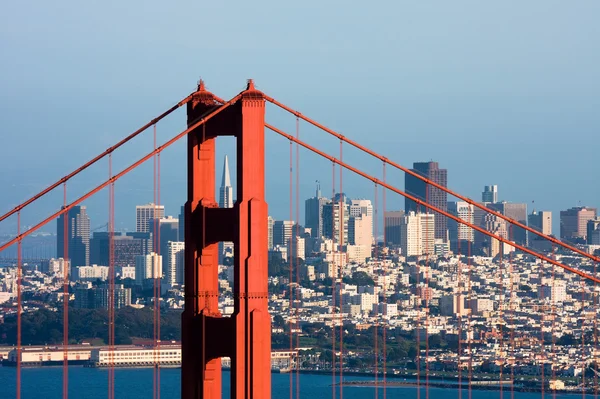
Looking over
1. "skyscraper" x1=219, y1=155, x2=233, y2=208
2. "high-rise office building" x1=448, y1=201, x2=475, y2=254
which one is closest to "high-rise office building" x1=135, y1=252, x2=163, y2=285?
"high-rise office building" x1=448, y1=201, x2=475, y2=254

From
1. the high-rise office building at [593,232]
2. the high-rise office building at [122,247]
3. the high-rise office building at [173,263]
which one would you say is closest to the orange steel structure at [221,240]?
the high-rise office building at [173,263]

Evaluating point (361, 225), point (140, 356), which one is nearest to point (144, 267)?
point (361, 225)

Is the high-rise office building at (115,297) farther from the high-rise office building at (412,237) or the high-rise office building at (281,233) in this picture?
the high-rise office building at (412,237)

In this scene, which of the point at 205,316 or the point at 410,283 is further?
the point at 410,283

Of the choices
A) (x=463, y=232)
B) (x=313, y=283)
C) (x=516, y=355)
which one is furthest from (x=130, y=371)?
(x=463, y=232)

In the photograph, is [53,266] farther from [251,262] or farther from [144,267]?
[251,262]

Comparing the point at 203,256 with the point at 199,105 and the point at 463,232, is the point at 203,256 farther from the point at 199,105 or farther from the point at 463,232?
the point at 463,232
